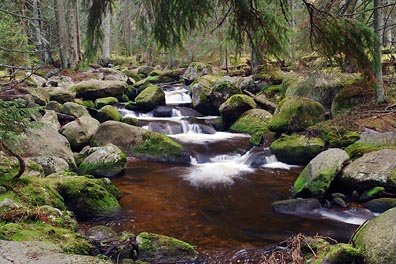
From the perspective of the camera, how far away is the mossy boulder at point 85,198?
6.63m

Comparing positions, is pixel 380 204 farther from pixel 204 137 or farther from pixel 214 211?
pixel 204 137

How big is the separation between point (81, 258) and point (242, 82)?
15.1m

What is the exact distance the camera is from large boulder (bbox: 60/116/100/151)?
37.2ft

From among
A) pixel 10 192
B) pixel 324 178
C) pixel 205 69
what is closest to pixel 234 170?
pixel 324 178

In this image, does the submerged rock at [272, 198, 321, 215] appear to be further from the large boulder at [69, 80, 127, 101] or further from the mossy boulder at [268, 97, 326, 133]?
the large boulder at [69, 80, 127, 101]

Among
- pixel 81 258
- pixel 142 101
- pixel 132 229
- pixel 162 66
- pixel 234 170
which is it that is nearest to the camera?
pixel 81 258

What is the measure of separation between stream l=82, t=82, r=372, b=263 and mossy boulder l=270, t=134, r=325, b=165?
24 centimetres

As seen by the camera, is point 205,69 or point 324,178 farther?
point 205,69

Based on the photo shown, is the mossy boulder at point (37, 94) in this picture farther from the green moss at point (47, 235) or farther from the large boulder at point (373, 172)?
the large boulder at point (373, 172)

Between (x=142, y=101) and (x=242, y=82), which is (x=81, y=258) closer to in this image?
(x=142, y=101)

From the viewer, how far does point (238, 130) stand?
14492mm

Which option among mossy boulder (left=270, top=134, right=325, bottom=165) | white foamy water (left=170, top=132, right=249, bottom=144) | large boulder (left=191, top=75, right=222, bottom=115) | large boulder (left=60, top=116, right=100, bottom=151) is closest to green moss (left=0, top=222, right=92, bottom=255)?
large boulder (left=60, top=116, right=100, bottom=151)

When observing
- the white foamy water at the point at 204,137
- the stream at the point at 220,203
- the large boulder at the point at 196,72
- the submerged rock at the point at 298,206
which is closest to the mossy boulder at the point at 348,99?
the stream at the point at 220,203

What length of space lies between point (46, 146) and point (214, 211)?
4688 millimetres
